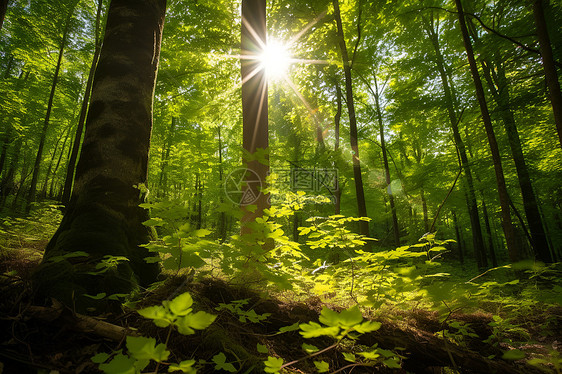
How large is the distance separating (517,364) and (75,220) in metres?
3.35

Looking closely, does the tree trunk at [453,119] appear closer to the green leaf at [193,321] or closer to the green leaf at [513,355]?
the green leaf at [513,355]

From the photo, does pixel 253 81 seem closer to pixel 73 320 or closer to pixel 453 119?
pixel 73 320

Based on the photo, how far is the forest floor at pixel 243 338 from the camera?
94 cm

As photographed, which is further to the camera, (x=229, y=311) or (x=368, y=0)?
(x=368, y=0)

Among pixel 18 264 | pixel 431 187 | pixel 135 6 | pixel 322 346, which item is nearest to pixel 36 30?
pixel 135 6

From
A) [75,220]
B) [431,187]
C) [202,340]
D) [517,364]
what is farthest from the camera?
[431,187]

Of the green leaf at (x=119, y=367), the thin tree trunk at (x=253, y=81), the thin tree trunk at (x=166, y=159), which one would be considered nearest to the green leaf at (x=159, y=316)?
the green leaf at (x=119, y=367)

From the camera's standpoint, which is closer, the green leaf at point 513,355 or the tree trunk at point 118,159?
the green leaf at point 513,355

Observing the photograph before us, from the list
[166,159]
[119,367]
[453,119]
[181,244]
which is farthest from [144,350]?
[166,159]

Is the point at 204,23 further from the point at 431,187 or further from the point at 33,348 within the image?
the point at 431,187

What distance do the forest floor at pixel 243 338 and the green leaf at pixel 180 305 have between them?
80 mm

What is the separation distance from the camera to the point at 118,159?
2195 millimetres

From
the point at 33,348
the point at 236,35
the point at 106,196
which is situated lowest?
the point at 33,348

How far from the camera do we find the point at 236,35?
632 cm
